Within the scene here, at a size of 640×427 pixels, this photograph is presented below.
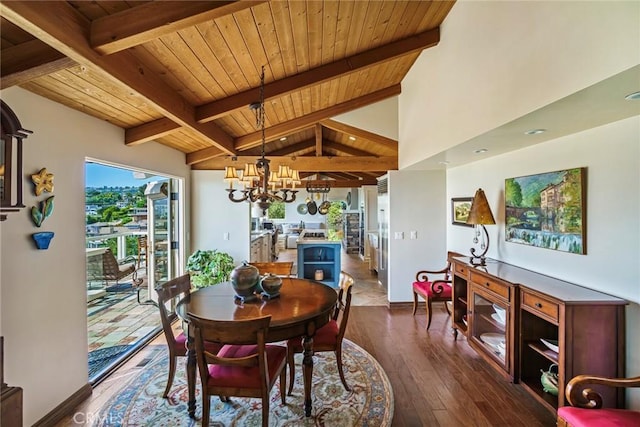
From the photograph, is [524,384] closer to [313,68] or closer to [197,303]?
[197,303]

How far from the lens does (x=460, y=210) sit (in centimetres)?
436

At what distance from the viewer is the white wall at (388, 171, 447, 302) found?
484cm

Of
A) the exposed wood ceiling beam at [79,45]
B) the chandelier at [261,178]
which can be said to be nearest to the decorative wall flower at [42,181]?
the exposed wood ceiling beam at [79,45]

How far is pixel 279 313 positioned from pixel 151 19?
193cm

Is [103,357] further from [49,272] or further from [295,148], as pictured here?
[295,148]

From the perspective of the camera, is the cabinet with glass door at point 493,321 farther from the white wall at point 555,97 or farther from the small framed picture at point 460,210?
the small framed picture at point 460,210

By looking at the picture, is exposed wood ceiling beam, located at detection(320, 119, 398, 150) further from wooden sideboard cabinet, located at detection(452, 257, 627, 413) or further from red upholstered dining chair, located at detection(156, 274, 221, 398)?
red upholstered dining chair, located at detection(156, 274, 221, 398)

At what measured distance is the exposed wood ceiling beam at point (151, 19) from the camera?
5.03 ft

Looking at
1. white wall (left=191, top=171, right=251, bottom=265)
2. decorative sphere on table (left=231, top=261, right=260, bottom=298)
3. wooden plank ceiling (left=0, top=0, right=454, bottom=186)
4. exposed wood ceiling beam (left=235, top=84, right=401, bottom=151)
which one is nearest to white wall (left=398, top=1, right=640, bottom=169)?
wooden plank ceiling (left=0, top=0, right=454, bottom=186)

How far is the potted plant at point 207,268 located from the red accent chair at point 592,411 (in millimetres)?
3886

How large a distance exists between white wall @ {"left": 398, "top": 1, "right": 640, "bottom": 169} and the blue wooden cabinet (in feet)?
9.44

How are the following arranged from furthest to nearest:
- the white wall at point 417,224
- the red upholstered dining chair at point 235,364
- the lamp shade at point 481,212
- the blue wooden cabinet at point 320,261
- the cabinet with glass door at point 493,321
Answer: the blue wooden cabinet at point 320,261
the white wall at point 417,224
the lamp shade at point 481,212
the cabinet with glass door at point 493,321
the red upholstered dining chair at point 235,364

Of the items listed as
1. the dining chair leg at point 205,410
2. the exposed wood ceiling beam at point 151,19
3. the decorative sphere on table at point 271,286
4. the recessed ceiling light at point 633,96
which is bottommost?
the dining chair leg at point 205,410

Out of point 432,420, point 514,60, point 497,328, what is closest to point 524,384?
point 497,328
